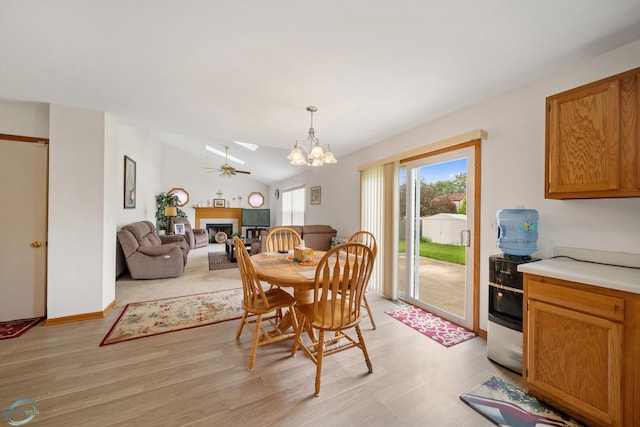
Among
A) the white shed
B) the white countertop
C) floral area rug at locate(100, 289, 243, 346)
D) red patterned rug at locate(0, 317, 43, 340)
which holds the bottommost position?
floral area rug at locate(100, 289, 243, 346)

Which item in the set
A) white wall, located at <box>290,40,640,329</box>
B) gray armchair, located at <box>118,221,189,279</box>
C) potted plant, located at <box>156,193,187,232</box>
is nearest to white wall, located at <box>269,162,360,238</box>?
white wall, located at <box>290,40,640,329</box>

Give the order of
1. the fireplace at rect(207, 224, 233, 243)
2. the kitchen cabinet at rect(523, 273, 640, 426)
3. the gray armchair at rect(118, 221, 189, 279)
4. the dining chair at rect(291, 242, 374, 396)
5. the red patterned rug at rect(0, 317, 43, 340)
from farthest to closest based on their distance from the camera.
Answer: the fireplace at rect(207, 224, 233, 243), the gray armchair at rect(118, 221, 189, 279), the red patterned rug at rect(0, 317, 43, 340), the dining chair at rect(291, 242, 374, 396), the kitchen cabinet at rect(523, 273, 640, 426)

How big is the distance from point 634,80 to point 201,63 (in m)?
2.76

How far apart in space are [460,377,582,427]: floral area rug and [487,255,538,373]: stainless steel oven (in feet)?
0.79

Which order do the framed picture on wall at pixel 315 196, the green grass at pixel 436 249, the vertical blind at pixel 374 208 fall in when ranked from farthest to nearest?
1. the framed picture on wall at pixel 315 196
2. the vertical blind at pixel 374 208
3. the green grass at pixel 436 249

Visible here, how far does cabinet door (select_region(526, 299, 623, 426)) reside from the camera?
1.24m

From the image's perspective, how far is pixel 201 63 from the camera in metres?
1.81

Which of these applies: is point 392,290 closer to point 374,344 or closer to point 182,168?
point 374,344

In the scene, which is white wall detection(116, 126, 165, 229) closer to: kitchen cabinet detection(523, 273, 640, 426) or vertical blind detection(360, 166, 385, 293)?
vertical blind detection(360, 166, 385, 293)

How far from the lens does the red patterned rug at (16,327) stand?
2287 millimetres

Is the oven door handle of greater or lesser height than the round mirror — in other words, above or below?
below

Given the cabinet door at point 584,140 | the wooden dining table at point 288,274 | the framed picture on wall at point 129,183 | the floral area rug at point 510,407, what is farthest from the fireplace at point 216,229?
the cabinet door at point 584,140
